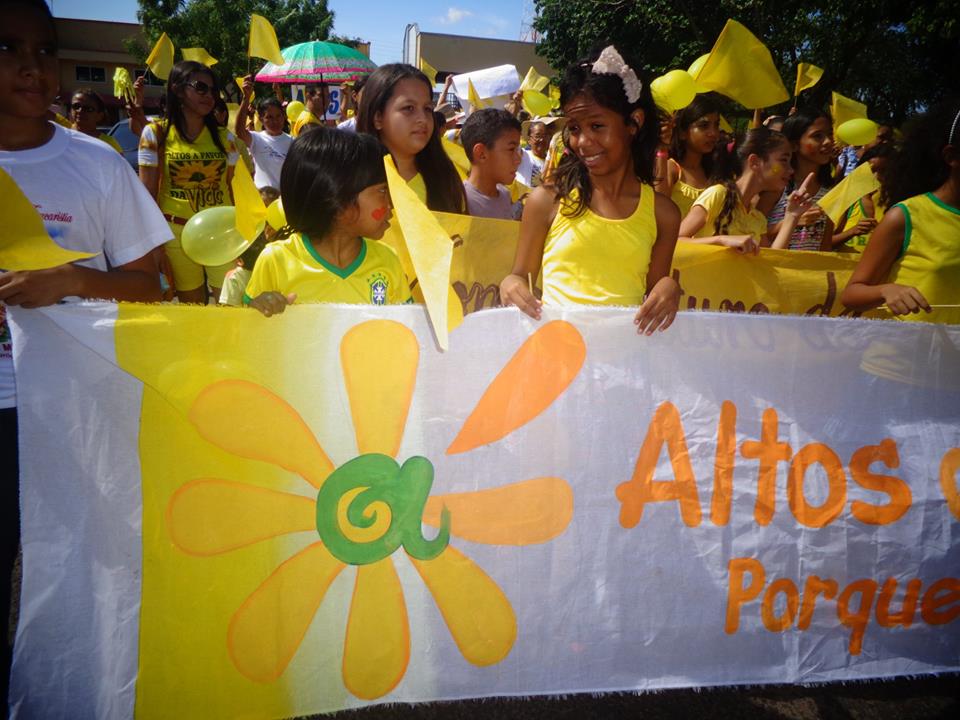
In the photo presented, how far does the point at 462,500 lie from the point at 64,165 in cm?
132

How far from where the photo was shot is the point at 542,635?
80.2 inches

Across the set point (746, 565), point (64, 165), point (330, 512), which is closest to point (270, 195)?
point (64, 165)

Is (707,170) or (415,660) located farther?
(707,170)

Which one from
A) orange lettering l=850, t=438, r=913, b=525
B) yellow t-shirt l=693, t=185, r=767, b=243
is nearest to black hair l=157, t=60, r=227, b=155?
yellow t-shirt l=693, t=185, r=767, b=243

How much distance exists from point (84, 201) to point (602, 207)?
5.13ft

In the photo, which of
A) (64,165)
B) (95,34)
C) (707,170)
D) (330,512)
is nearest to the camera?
(64,165)

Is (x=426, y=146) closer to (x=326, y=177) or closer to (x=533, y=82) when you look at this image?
(x=326, y=177)

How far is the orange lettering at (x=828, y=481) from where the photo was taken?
7.13 ft

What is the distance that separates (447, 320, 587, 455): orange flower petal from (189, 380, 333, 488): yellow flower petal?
1.24ft

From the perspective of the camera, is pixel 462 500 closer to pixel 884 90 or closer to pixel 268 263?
pixel 268 263

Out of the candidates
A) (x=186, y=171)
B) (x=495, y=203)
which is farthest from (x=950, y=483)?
(x=186, y=171)

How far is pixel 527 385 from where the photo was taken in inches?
79.4

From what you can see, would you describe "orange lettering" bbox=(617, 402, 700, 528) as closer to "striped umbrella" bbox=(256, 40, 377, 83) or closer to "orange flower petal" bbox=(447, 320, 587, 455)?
"orange flower petal" bbox=(447, 320, 587, 455)

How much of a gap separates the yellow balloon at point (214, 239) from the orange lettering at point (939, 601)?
2.41m
